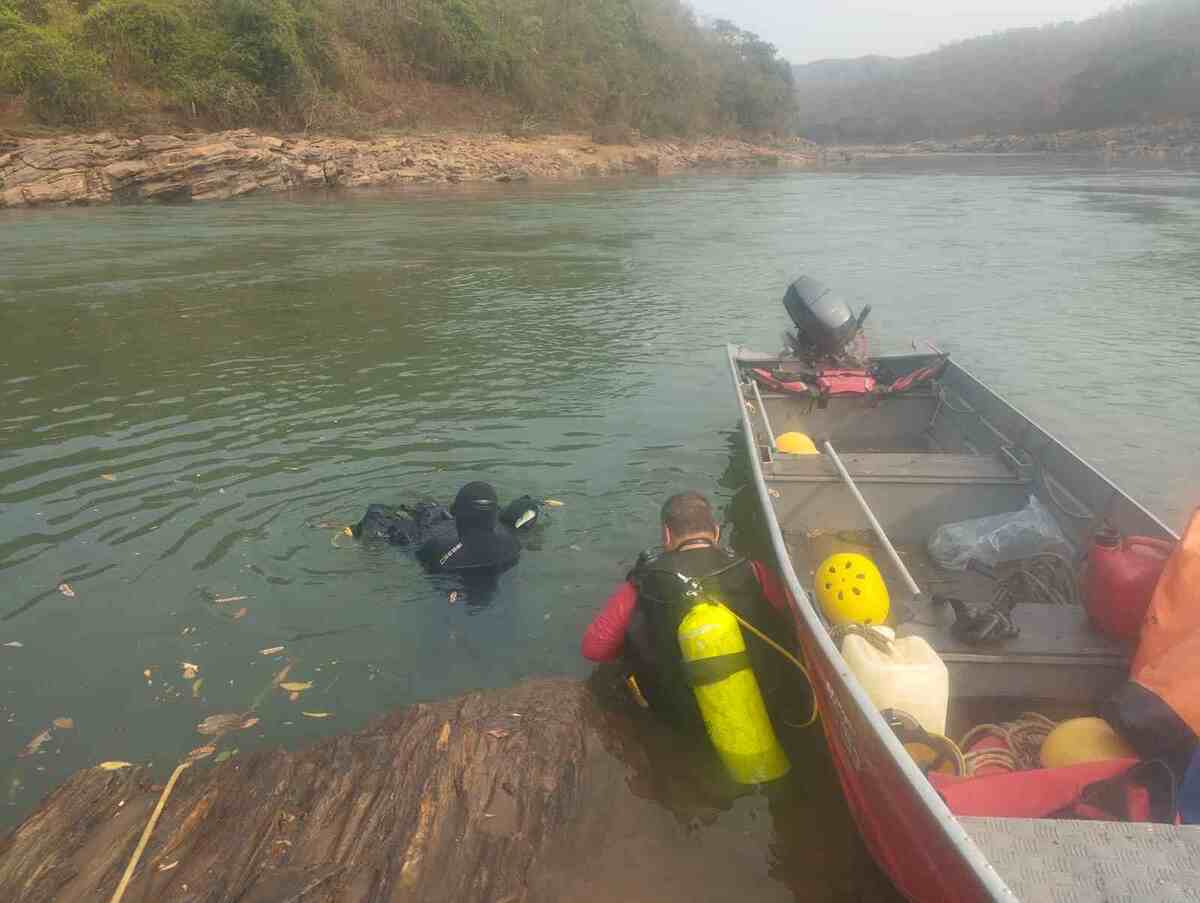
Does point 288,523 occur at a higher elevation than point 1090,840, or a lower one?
lower

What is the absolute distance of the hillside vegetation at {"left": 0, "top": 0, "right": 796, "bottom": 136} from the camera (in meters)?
32.3

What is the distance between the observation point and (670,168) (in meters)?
51.4

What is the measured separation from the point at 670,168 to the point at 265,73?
2440 centimetres

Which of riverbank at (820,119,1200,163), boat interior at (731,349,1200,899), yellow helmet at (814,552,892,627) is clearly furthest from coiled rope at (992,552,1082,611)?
riverbank at (820,119,1200,163)

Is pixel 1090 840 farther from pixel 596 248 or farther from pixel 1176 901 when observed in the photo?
pixel 596 248

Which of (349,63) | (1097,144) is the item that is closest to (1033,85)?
(1097,144)

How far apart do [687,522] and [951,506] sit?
284 centimetres

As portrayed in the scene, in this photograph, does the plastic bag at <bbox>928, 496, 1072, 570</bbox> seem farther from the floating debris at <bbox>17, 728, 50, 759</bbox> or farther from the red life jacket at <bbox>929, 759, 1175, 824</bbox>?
the floating debris at <bbox>17, 728, 50, 759</bbox>

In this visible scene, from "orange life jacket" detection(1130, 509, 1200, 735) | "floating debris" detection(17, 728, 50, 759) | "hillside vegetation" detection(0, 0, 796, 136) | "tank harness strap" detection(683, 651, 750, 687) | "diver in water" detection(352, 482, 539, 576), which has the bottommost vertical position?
"floating debris" detection(17, 728, 50, 759)

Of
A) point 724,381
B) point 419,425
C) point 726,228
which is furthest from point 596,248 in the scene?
point 419,425

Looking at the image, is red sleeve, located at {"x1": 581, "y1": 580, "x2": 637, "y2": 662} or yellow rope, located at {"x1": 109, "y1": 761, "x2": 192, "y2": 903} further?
red sleeve, located at {"x1": 581, "y1": 580, "x2": 637, "y2": 662}

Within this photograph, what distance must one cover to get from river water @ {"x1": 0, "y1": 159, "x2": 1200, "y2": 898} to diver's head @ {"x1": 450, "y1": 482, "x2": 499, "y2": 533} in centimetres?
56

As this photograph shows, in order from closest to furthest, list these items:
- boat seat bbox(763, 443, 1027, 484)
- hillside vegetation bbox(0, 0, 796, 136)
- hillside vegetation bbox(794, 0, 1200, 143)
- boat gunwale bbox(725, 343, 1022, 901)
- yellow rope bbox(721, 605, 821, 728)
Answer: boat gunwale bbox(725, 343, 1022, 901), yellow rope bbox(721, 605, 821, 728), boat seat bbox(763, 443, 1027, 484), hillside vegetation bbox(0, 0, 796, 136), hillside vegetation bbox(794, 0, 1200, 143)

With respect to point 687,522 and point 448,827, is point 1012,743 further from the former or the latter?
point 448,827
